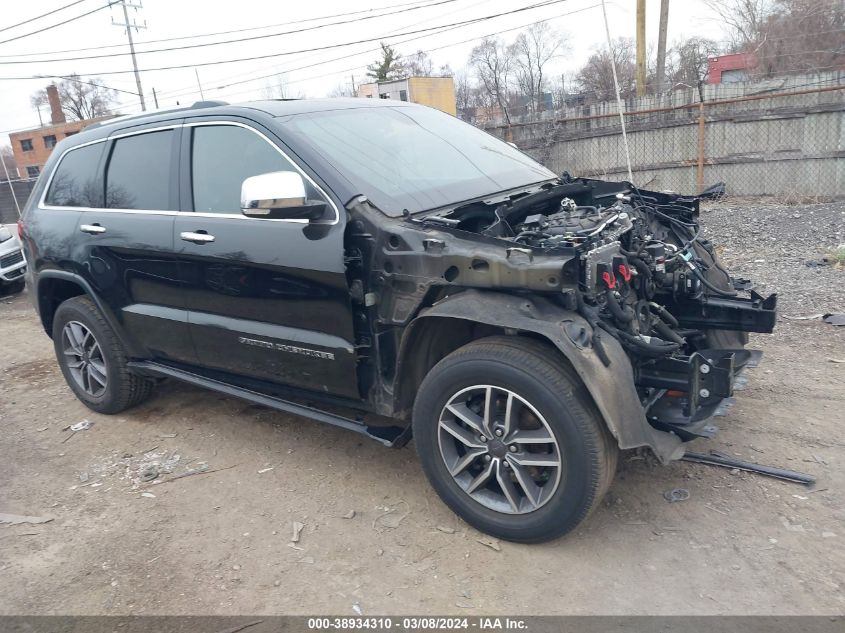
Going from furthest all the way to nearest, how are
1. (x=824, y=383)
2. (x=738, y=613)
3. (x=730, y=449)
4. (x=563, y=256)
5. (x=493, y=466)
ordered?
(x=824, y=383)
(x=730, y=449)
(x=493, y=466)
(x=563, y=256)
(x=738, y=613)

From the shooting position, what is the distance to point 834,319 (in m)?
5.53

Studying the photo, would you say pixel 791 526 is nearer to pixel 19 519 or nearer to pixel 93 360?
pixel 19 519

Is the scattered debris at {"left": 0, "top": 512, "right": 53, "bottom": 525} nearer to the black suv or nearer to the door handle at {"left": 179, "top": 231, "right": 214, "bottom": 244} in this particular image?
the black suv

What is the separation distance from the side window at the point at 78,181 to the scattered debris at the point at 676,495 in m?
3.96

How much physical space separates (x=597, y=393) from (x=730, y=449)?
4.94 feet

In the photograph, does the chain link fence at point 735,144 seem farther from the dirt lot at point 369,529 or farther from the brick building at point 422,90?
the brick building at point 422,90

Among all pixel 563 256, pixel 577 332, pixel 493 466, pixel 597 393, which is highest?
pixel 563 256

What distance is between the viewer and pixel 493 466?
306cm

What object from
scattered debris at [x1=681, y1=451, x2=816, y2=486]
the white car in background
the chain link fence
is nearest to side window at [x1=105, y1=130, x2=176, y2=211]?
scattered debris at [x1=681, y1=451, x2=816, y2=486]

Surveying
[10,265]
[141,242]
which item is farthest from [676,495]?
[10,265]

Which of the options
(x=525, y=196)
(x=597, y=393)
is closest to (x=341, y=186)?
(x=525, y=196)

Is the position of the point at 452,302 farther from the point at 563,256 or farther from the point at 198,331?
the point at 198,331

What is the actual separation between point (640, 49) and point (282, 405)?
16111mm

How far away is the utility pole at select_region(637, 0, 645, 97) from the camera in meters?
16.6
